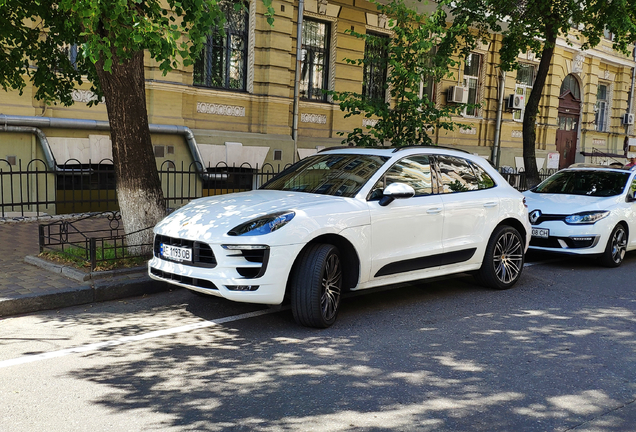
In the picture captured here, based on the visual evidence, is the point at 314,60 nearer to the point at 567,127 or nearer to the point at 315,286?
the point at 315,286

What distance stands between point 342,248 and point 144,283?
7.83 ft

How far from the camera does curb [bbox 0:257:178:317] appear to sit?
6.12 metres

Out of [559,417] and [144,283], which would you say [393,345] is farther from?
[144,283]

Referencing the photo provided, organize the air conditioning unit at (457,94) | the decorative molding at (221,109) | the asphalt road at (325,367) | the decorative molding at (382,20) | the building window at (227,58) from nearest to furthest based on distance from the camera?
the asphalt road at (325,367) < the decorative molding at (221,109) < the building window at (227,58) < the decorative molding at (382,20) < the air conditioning unit at (457,94)

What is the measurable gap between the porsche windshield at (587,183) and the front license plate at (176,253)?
7.05 metres

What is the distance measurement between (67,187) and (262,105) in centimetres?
526

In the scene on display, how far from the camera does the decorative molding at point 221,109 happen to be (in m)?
14.9

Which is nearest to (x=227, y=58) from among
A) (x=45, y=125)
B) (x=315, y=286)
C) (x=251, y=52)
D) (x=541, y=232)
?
(x=251, y=52)

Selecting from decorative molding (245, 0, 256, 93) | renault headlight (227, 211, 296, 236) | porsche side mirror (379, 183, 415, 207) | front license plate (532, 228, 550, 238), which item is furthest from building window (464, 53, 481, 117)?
renault headlight (227, 211, 296, 236)

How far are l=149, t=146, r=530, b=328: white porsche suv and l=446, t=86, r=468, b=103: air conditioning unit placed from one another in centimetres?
1315

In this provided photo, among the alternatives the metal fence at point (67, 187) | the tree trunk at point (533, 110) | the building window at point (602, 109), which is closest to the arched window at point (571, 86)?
the building window at point (602, 109)

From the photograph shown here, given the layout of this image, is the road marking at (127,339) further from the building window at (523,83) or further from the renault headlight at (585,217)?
the building window at (523,83)

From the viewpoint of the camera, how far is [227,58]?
1543 centimetres

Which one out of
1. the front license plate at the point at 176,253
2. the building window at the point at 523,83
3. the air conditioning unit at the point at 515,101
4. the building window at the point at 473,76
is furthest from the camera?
the building window at the point at 523,83
